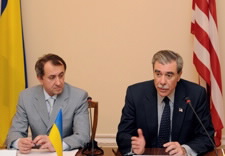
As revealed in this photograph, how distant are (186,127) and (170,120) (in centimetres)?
13

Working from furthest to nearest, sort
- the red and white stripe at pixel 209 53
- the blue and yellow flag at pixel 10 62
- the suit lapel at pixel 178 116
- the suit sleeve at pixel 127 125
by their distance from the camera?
the blue and yellow flag at pixel 10 62 → the red and white stripe at pixel 209 53 → the suit lapel at pixel 178 116 → the suit sleeve at pixel 127 125

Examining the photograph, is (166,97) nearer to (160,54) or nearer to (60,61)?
(160,54)

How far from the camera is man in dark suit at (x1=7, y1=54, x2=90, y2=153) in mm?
3299

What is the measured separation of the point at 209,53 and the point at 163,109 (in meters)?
1.70

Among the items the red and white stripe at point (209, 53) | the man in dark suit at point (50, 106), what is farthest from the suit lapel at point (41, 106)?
the red and white stripe at point (209, 53)

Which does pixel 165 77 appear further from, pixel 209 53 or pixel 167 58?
pixel 209 53

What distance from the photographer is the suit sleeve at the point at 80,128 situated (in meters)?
3.05

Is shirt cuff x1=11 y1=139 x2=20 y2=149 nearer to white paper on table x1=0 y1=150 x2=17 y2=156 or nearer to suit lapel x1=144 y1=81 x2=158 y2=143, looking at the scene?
white paper on table x1=0 y1=150 x2=17 y2=156

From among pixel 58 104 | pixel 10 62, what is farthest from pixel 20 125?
pixel 10 62

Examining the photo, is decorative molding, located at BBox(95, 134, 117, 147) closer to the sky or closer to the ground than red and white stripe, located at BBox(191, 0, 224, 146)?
closer to the ground

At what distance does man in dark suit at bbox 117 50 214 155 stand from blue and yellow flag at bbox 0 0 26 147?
1930 mm

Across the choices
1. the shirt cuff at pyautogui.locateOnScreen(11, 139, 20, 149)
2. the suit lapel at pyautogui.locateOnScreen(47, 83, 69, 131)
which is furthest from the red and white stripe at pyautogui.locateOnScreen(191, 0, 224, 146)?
the shirt cuff at pyautogui.locateOnScreen(11, 139, 20, 149)

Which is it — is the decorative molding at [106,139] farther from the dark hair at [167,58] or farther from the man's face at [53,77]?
the dark hair at [167,58]

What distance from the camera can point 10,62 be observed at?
482 centimetres
